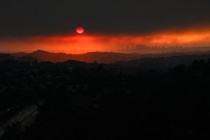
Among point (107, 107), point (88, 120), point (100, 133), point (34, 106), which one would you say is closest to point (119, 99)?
point (107, 107)

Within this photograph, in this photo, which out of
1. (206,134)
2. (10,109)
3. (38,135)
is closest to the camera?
(206,134)

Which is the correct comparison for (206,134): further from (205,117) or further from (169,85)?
(169,85)

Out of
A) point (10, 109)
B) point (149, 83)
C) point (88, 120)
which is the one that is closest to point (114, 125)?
point (88, 120)

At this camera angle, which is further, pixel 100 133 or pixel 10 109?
pixel 10 109

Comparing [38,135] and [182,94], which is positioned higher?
[182,94]

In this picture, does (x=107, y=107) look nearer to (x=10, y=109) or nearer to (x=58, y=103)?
(x=58, y=103)

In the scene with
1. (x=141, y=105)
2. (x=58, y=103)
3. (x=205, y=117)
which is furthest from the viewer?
(x=58, y=103)

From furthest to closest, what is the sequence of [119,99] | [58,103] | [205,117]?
1. [58,103]
2. [119,99]
3. [205,117]

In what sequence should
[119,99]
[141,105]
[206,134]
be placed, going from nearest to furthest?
[206,134]
[141,105]
[119,99]

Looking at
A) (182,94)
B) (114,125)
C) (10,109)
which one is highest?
(182,94)
